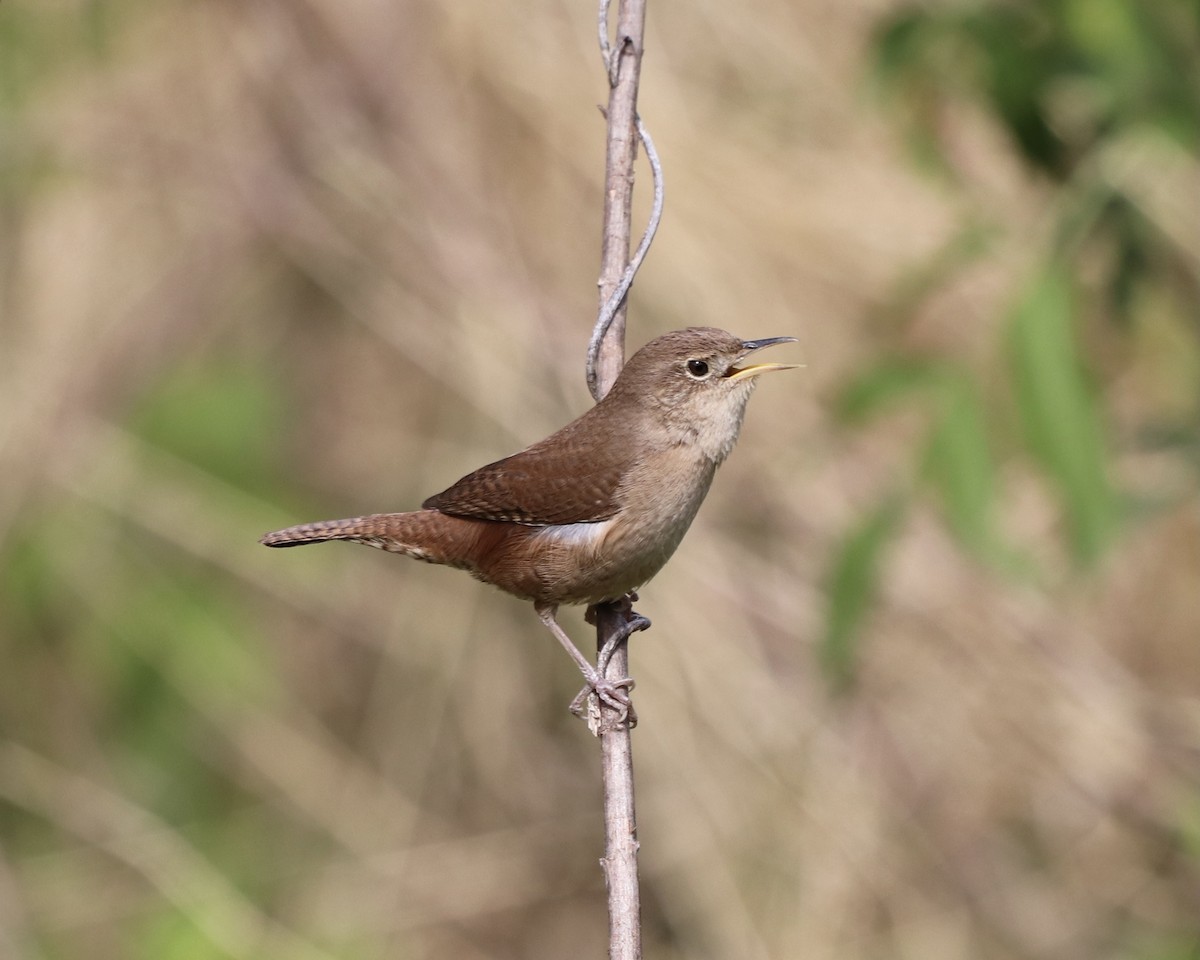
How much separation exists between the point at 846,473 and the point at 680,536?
295cm

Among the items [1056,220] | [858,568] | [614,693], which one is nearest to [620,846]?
[614,693]

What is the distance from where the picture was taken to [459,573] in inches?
239

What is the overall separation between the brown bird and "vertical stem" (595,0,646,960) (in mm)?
106

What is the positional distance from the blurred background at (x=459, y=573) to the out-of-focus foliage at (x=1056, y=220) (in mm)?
632

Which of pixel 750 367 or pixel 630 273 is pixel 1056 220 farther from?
pixel 630 273

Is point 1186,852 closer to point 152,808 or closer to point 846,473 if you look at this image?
point 846,473

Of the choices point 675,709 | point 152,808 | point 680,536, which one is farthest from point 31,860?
point 680,536

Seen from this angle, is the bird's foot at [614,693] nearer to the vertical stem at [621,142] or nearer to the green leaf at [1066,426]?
the vertical stem at [621,142]

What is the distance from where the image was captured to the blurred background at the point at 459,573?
5191 mm

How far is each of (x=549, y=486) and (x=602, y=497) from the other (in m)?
0.16

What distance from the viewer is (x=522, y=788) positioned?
20.4 feet

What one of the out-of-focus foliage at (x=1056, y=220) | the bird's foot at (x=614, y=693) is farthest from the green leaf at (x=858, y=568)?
the bird's foot at (x=614, y=693)

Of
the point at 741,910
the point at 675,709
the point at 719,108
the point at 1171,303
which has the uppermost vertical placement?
the point at 719,108

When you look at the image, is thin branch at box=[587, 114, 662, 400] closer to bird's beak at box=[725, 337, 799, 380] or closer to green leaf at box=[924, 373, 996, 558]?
bird's beak at box=[725, 337, 799, 380]
